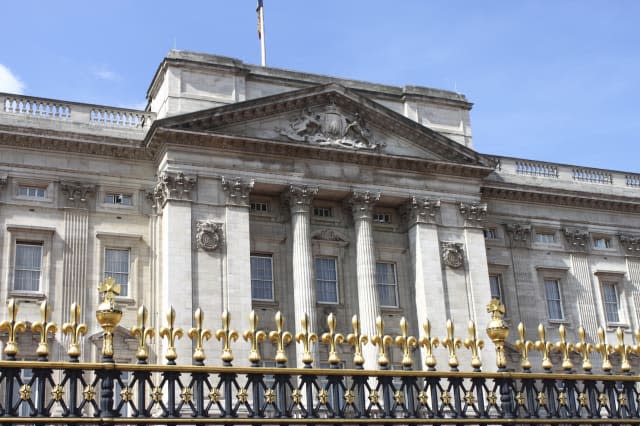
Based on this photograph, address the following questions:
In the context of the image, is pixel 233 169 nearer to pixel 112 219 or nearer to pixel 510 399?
pixel 112 219

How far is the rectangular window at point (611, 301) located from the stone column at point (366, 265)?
13799 millimetres

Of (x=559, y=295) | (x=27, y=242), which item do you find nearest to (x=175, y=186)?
(x=27, y=242)

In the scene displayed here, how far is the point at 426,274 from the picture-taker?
1475 inches

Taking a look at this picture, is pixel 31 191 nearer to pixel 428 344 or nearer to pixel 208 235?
pixel 208 235

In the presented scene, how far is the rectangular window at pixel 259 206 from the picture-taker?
3709cm

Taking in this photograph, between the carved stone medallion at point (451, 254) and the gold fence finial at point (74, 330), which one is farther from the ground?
the carved stone medallion at point (451, 254)

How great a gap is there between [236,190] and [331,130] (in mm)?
5125

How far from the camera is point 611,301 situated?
1750 inches

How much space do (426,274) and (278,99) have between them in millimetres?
9384

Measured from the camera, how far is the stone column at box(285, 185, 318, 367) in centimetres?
3478

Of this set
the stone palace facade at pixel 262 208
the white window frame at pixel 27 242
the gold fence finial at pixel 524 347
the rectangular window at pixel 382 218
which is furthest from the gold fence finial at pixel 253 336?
the rectangular window at pixel 382 218

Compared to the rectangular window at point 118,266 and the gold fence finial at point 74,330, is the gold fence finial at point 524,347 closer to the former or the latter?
the gold fence finial at point 74,330

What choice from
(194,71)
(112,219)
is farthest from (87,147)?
(194,71)

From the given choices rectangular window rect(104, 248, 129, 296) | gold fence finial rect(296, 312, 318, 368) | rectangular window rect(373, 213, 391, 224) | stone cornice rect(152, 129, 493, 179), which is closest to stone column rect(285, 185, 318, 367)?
stone cornice rect(152, 129, 493, 179)
